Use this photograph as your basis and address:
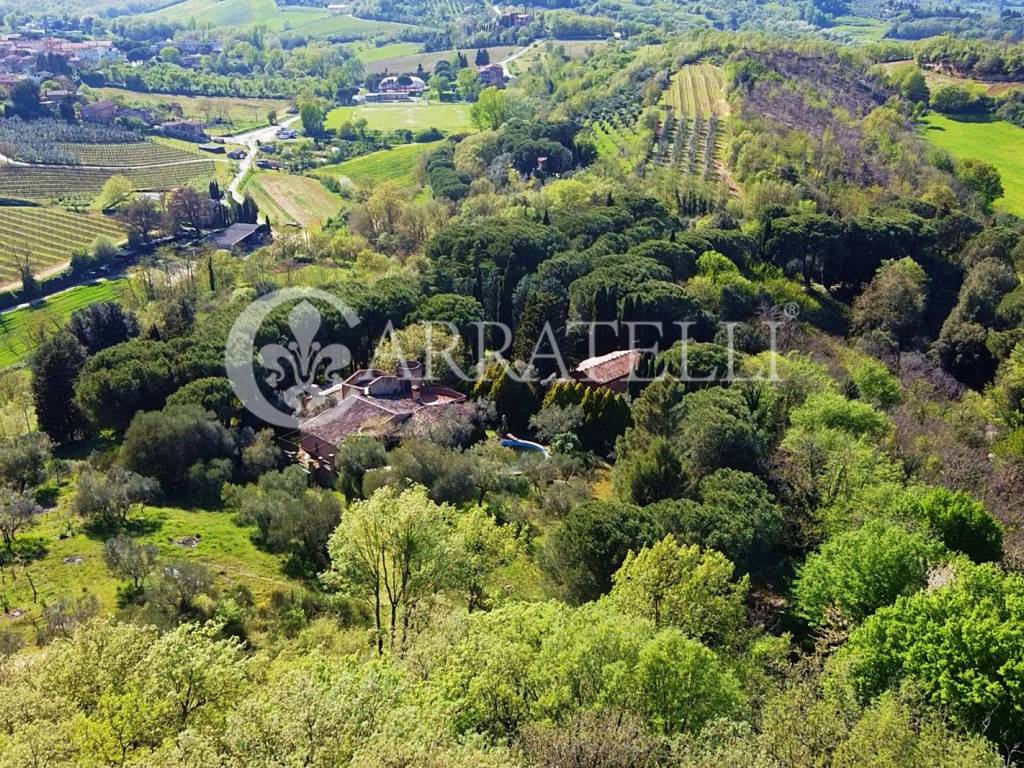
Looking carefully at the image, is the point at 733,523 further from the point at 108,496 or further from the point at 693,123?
the point at 693,123

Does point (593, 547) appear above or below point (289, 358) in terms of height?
above

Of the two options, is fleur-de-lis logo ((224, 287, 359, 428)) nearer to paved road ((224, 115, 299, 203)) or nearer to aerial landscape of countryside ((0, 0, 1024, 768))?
aerial landscape of countryside ((0, 0, 1024, 768))

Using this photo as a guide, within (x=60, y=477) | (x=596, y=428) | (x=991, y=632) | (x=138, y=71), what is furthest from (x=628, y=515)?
(x=138, y=71)

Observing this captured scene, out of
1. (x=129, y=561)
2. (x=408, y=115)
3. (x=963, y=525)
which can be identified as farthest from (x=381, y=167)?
(x=963, y=525)

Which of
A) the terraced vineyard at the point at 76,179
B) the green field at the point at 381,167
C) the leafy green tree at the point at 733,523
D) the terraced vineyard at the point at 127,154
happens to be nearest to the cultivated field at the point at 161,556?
the leafy green tree at the point at 733,523

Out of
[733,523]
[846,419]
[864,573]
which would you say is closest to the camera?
[864,573]

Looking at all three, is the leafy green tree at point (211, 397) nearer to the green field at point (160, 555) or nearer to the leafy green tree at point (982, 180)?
the green field at point (160, 555)

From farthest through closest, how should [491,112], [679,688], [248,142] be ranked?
[248,142] → [491,112] → [679,688]

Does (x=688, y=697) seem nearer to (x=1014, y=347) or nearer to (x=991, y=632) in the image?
(x=991, y=632)
